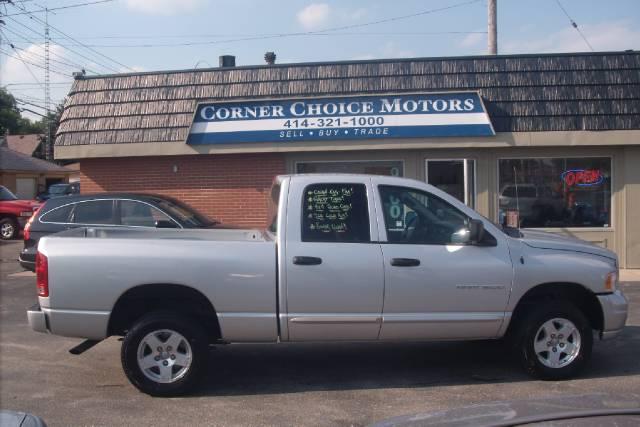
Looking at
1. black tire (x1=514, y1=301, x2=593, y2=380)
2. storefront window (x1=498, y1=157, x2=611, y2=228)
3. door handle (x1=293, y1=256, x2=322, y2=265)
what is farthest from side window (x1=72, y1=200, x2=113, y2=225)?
storefront window (x1=498, y1=157, x2=611, y2=228)

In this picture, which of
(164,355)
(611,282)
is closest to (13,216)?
(164,355)

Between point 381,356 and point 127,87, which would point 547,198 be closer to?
point 381,356

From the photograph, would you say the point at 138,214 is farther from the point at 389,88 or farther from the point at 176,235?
the point at 389,88

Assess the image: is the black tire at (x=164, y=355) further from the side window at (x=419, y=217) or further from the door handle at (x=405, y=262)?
the side window at (x=419, y=217)

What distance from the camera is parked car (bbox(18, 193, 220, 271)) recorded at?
34.3 feet

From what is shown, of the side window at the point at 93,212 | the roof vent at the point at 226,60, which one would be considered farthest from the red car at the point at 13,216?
the side window at the point at 93,212

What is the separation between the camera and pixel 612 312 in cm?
635

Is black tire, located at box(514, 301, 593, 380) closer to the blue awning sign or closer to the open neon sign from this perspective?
the blue awning sign

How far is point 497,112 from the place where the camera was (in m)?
12.2

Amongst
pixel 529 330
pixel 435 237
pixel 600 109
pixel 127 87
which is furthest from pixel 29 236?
pixel 600 109

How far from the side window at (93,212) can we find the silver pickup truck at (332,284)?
14.7 ft

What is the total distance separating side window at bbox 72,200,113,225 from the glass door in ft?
18.8

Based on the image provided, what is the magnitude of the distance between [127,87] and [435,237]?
8.92m

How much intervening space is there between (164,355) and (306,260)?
4.88ft
